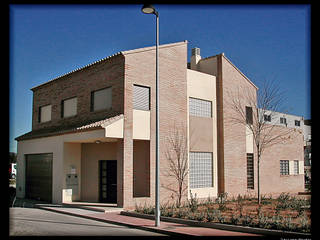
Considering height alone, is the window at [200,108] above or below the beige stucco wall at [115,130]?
above

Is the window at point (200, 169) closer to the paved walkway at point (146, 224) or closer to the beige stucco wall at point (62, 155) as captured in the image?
the paved walkway at point (146, 224)

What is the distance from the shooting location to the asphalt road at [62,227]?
35.1 ft

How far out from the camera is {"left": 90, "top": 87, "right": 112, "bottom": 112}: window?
17922 millimetres

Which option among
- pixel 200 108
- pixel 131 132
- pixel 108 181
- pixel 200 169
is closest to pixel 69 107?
pixel 108 181

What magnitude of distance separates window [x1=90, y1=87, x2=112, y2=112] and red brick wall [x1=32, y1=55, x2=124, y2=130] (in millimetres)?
234

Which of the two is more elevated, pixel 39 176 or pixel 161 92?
pixel 161 92

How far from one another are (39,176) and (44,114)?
470 cm

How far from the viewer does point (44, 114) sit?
78.2 feet

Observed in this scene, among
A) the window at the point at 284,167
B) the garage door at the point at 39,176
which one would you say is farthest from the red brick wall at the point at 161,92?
the window at the point at 284,167

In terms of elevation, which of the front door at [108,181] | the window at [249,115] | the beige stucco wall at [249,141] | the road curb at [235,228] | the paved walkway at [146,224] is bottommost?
the paved walkway at [146,224]

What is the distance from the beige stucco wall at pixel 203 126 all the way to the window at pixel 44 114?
32.0 ft

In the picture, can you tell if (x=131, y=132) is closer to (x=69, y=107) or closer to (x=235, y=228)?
(x=69, y=107)

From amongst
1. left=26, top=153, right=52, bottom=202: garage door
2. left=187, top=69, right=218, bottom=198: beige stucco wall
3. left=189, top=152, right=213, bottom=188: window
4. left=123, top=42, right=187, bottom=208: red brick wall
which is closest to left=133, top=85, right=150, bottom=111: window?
left=123, top=42, right=187, bottom=208: red brick wall
